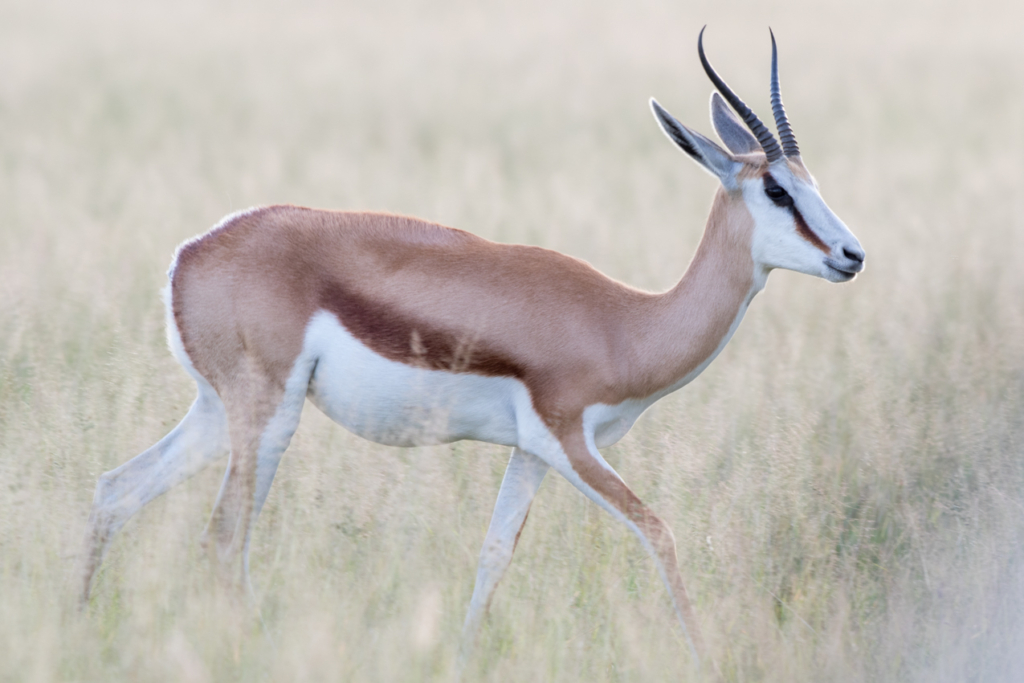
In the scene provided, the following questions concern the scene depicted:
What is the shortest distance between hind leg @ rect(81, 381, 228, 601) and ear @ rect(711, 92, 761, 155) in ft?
7.41

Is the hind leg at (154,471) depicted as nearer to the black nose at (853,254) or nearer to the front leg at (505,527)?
the front leg at (505,527)

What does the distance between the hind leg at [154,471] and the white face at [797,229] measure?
2111mm

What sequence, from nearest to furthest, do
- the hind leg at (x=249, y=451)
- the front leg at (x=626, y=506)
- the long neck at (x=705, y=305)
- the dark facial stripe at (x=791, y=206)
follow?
the front leg at (x=626, y=506) → the hind leg at (x=249, y=451) → the dark facial stripe at (x=791, y=206) → the long neck at (x=705, y=305)

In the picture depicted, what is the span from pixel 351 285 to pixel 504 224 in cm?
553

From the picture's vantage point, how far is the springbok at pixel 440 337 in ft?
13.3

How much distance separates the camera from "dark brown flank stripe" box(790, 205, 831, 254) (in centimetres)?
411

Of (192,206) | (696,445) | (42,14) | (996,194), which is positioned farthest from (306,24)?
(696,445)

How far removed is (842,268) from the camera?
407cm

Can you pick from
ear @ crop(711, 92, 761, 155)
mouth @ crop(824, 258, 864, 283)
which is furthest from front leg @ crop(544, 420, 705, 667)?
ear @ crop(711, 92, 761, 155)

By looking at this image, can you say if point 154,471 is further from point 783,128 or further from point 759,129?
point 783,128

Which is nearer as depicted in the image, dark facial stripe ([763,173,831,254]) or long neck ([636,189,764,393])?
dark facial stripe ([763,173,831,254])

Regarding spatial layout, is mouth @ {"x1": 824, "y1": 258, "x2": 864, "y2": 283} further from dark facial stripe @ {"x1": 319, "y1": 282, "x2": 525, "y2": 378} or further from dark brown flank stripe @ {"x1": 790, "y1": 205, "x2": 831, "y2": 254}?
dark facial stripe @ {"x1": 319, "y1": 282, "x2": 525, "y2": 378}

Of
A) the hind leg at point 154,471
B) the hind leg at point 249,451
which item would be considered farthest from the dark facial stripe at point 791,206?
the hind leg at point 154,471

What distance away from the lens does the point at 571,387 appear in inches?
160
